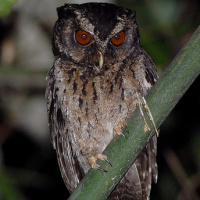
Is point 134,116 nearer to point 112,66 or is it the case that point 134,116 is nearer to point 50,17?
point 112,66

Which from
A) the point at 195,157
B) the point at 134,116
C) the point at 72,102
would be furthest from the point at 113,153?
the point at 195,157

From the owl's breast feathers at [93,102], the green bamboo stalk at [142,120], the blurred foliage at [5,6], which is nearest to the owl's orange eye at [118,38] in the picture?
the owl's breast feathers at [93,102]

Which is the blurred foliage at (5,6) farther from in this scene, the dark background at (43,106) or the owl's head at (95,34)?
the dark background at (43,106)

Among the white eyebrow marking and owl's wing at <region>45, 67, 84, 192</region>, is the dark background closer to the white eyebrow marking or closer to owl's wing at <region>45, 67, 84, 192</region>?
owl's wing at <region>45, 67, 84, 192</region>

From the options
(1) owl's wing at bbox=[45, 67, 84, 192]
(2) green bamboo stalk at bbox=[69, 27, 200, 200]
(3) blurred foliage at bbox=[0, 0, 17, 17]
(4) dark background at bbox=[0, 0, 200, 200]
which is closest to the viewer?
(3) blurred foliage at bbox=[0, 0, 17, 17]

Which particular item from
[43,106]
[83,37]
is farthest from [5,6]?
[43,106]

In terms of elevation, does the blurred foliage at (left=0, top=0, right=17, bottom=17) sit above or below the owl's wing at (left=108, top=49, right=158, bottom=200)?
above

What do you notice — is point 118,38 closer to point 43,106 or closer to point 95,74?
point 95,74

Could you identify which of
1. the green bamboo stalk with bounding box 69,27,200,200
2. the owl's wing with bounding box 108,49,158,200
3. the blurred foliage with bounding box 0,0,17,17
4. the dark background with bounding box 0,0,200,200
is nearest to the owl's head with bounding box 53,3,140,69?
the owl's wing with bounding box 108,49,158,200
